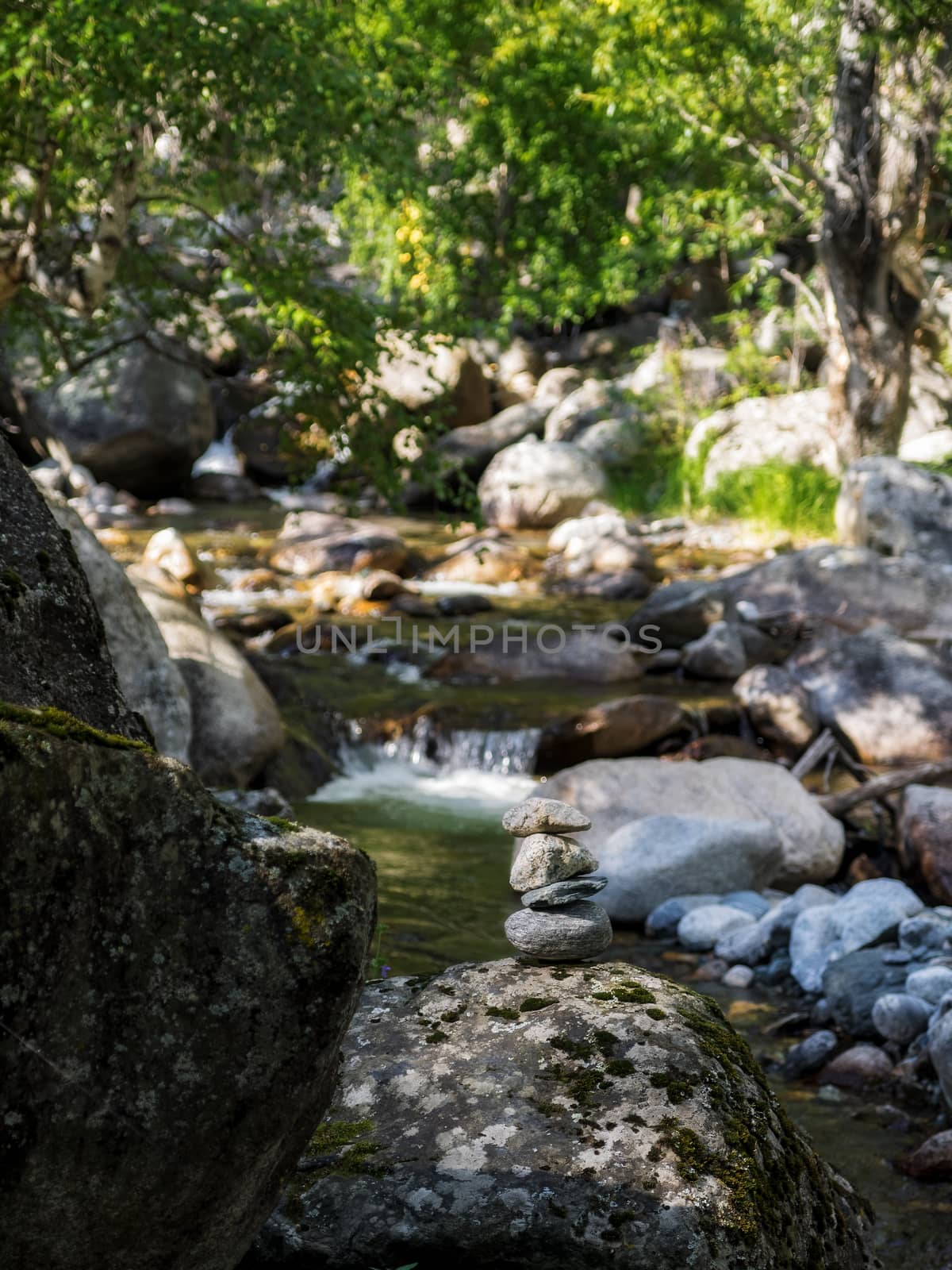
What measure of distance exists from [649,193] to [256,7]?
789 inches

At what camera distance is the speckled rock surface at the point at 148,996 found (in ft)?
5.25

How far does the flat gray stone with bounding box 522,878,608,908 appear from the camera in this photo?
358 cm

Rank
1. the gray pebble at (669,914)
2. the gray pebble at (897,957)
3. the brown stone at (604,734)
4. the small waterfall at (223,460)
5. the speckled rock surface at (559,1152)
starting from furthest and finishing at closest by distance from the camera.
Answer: the small waterfall at (223,460) → the brown stone at (604,734) → the gray pebble at (669,914) → the gray pebble at (897,957) → the speckled rock surface at (559,1152)

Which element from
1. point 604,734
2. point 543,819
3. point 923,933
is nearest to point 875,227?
point 604,734

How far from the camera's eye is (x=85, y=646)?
2426mm

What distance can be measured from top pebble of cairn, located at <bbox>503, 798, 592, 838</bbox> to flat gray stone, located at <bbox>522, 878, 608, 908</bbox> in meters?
0.16

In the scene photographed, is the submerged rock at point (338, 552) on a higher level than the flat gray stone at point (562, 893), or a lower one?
lower

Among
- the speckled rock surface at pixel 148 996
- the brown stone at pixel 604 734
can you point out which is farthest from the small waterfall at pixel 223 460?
the speckled rock surface at pixel 148 996

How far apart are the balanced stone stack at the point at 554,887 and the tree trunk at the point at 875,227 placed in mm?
12818

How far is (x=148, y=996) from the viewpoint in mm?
1719

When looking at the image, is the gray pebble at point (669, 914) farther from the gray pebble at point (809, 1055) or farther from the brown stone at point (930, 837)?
the gray pebble at point (809, 1055)

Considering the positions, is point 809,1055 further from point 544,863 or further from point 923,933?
point 544,863

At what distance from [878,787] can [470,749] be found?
138 inches

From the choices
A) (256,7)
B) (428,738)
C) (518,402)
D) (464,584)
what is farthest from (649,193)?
(256,7)
